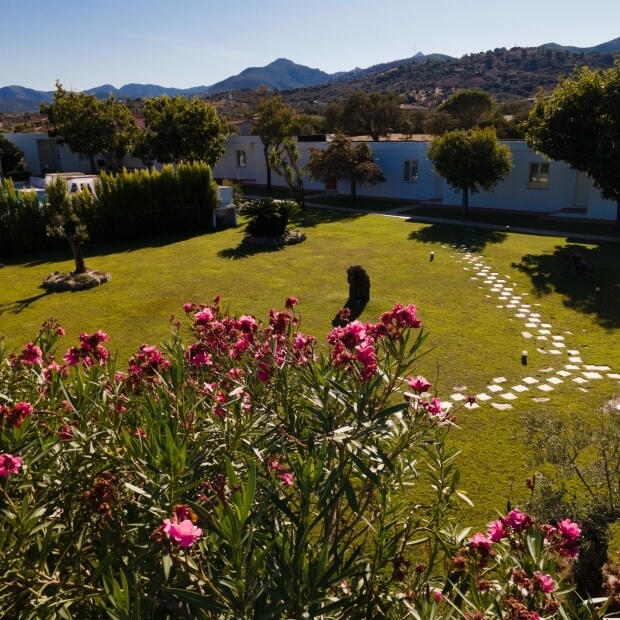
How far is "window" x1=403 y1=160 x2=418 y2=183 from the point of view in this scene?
2866cm

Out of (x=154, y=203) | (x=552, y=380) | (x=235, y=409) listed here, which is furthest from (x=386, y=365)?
(x=154, y=203)

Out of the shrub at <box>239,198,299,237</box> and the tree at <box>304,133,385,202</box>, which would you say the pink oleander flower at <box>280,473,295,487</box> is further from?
the tree at <box>304,133,385,202</box>

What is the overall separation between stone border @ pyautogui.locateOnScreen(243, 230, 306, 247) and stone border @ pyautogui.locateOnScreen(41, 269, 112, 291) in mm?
5754

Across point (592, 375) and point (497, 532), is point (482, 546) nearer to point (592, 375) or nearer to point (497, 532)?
point (497, 532)

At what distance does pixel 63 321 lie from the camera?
11523 mm

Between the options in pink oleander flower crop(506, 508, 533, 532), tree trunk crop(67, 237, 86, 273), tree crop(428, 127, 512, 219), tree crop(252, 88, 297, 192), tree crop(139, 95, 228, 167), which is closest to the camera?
pink oleander flower crop(506, 508, 533, 532)

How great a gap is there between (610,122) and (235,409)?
1817cm

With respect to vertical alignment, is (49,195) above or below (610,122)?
below

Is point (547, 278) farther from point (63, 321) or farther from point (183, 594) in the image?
point (183, 594)

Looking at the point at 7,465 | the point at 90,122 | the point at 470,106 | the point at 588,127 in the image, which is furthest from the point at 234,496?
the point at 470,106

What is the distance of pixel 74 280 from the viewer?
46.8 feet

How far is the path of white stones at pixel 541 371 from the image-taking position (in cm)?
809

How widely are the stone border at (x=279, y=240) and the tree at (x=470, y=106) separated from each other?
34.5m

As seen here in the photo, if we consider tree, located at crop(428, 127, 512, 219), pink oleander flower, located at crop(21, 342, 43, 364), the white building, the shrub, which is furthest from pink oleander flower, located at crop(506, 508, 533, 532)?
the white building
